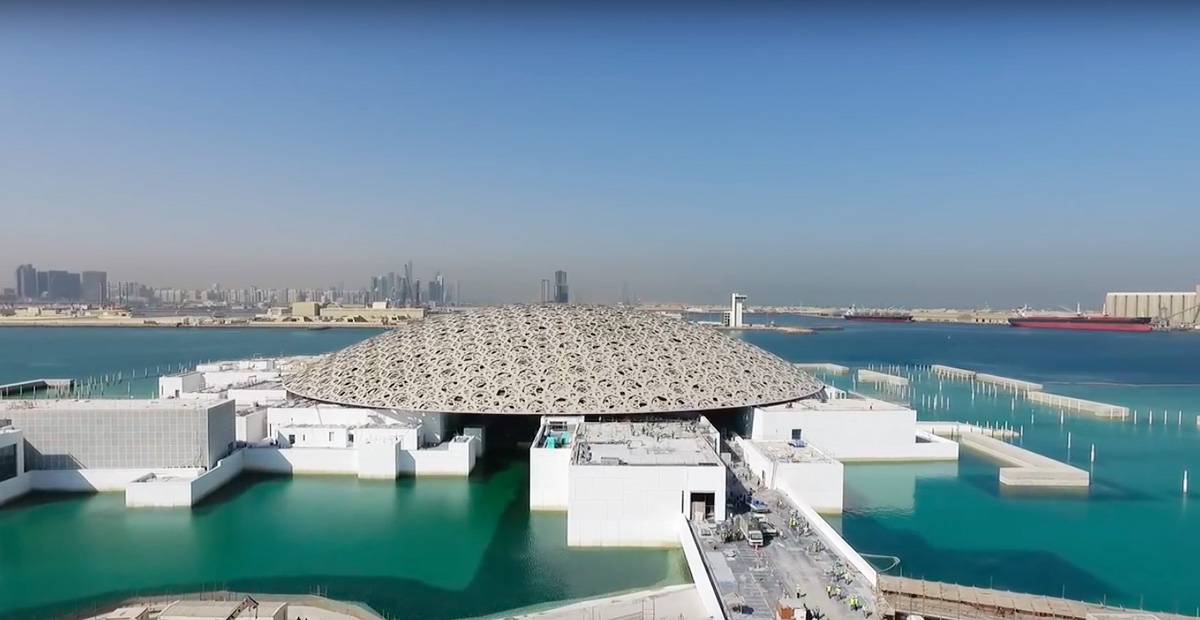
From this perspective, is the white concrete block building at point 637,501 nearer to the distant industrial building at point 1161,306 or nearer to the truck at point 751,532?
the truck at point 751,532

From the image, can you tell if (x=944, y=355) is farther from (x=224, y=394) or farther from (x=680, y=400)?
(x=224, y=394)

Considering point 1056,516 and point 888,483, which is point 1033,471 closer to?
point 1056,516

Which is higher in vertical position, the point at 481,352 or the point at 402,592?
the point at 481,352

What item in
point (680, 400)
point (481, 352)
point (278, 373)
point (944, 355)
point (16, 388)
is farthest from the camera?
point (944, 355)

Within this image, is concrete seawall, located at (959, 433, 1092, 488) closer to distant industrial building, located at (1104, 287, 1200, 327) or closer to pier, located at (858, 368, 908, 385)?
pier, located at (858, 368, 908, 385)

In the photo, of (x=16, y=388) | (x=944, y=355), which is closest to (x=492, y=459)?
(x=16, y=388)

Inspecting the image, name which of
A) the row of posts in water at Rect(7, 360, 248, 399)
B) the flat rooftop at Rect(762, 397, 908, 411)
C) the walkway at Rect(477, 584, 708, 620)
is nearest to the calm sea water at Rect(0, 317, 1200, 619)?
the walkway at Rect(477, 584, 708, 620)

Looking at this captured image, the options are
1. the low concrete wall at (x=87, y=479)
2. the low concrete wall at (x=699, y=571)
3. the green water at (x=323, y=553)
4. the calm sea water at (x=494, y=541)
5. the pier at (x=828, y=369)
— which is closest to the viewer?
the low concrete wall at (x=699, y=571)

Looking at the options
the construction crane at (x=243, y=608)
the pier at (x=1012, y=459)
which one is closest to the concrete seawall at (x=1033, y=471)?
the pier at (x=1012, y=459)
